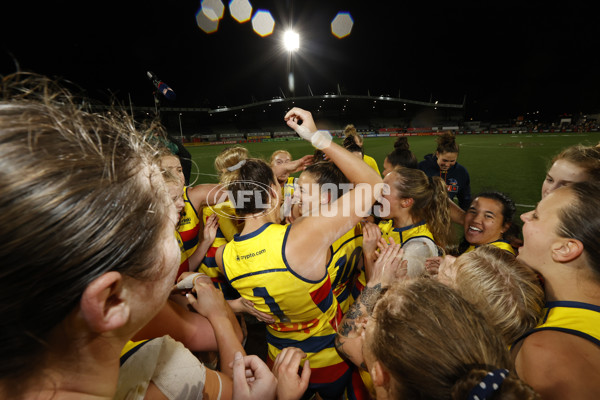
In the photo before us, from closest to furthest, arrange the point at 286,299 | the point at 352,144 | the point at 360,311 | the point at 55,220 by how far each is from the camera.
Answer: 1. the point at 55,220
2. the point at 286,299
3. the point at 360,311
4. the point at 352,144

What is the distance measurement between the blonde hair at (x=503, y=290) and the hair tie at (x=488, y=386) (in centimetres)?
67

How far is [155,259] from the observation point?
2.36 feet

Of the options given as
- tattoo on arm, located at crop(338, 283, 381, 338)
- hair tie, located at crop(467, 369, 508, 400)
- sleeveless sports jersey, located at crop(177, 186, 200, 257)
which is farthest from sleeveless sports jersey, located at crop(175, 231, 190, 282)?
hair tie, located at crop(467, 369, 508, 400)

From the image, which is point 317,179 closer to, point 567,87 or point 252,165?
point 252,165

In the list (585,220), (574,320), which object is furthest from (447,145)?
(574,320)

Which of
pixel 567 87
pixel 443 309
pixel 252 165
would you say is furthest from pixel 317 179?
pixel 567 87

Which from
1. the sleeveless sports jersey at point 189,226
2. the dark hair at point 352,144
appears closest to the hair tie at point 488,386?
the sleeveless sports jersey at point 189,226

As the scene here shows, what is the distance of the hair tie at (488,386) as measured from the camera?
673 mm

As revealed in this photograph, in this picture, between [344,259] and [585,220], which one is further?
[344,259]

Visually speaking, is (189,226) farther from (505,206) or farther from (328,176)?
(505,206)

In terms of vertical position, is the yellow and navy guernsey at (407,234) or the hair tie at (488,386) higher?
the hair tie at (488,386)

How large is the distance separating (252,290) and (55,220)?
1.35m

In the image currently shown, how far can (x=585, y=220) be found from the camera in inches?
55.4

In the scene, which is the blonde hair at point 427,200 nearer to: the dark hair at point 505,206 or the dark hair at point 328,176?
the dark hair at point 505,206
